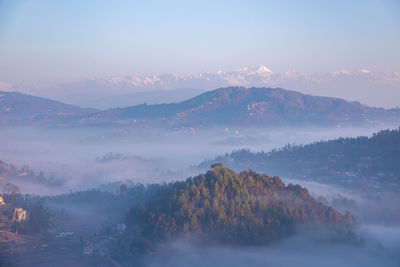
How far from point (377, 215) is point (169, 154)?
85.7m

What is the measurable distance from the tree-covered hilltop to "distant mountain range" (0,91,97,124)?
429 feet

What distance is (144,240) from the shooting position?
28203mm

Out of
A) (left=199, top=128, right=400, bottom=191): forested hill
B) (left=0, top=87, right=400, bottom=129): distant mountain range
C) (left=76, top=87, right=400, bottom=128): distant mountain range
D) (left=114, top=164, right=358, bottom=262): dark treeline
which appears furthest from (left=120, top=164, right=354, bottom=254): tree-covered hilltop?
(left=76, top=87, right=400, bottom=128): distant mountain range

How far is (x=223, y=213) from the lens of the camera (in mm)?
28969

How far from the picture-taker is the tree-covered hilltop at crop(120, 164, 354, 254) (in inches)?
1102

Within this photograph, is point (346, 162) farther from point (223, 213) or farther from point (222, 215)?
point (222, 215)

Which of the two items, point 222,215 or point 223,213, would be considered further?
point 223,213

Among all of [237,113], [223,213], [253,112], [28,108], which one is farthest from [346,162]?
[28,108]

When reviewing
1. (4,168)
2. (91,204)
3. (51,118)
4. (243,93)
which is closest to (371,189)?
(91,204)

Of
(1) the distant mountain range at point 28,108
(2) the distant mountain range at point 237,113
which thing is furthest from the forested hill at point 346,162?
(1) the distant mountain range at point 28,108

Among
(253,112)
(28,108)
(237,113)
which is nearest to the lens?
(237,113)

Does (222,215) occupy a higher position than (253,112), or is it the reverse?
(253,112)

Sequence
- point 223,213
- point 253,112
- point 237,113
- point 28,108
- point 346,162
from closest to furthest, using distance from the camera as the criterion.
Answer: point 223,213
point 346,162
point 237,113
point 253,112
point 28,108

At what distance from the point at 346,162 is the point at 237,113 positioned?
86305 millimetres
